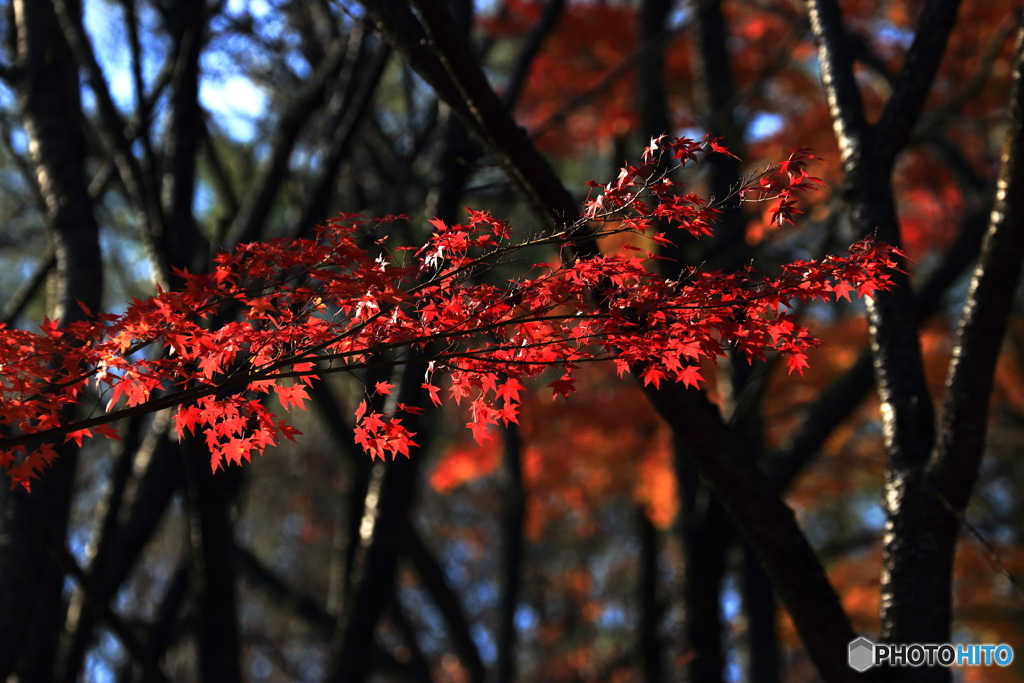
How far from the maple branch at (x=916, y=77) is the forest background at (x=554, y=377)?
0.02 metres

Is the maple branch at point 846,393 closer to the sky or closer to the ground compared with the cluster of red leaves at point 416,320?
closer to the sky

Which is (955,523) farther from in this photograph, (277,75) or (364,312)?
(277,75)

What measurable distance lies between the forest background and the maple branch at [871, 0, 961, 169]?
0.02 metres

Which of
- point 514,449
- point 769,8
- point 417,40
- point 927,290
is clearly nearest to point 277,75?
point 514,449

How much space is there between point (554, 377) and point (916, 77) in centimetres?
549

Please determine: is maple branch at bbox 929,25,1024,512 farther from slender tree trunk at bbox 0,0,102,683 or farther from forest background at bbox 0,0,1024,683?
slender tree trunk at bbox 0,0,102,683

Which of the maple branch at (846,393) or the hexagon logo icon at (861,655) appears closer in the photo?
the hexagon logo icon at (861,655)

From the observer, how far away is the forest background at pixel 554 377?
3.71m

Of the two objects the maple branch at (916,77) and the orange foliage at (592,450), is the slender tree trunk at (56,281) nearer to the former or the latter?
the maple branch at (916,77)

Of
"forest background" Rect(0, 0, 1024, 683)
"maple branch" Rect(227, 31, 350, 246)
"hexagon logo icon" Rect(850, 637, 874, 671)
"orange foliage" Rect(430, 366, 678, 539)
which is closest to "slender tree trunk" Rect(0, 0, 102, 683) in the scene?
"forest background" Rect(0, 0, 1024, 683)

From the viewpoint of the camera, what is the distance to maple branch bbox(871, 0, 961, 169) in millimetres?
4121

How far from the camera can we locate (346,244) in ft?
8.89

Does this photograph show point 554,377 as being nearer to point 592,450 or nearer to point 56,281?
point 592,450

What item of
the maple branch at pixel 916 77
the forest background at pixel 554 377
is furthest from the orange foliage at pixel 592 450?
the maple branch at pixel 916 77
